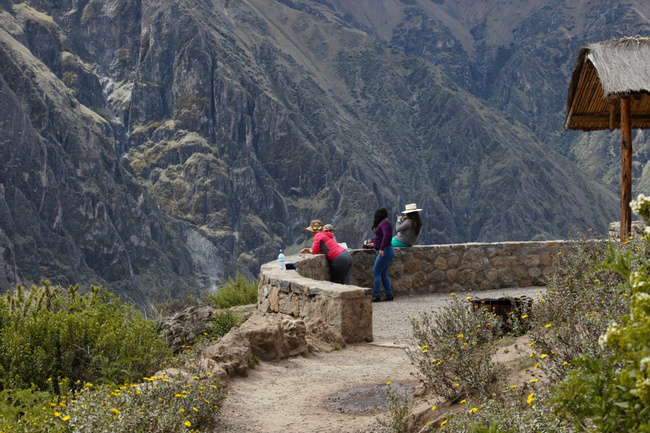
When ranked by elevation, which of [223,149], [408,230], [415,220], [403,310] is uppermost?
[223,149]

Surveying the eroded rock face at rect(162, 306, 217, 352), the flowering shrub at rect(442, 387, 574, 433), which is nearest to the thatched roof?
the eroded rock face at rect(162, 306, 217, 352)

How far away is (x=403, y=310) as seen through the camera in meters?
11.4

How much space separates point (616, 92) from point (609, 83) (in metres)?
0.21

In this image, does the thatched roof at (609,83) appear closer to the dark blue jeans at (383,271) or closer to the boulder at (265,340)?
the dark blue jeans at (383,271)

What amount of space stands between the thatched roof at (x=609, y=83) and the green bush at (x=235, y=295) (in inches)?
243

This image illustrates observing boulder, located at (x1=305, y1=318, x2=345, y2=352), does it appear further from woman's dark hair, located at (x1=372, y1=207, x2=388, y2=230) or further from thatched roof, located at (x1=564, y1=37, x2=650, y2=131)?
thatched roof, located at (x1=564, y1=37, x2=650, y2=131)

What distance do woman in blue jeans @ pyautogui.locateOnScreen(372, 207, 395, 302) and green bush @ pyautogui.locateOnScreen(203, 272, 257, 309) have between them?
8.09ft

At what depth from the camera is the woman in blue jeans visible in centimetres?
1198

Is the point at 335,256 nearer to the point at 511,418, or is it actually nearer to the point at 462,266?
the point at 462,266

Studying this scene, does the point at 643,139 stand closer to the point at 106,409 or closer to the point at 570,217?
the point at 570,217

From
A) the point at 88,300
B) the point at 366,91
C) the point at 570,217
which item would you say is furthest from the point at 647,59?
the point at 366,91

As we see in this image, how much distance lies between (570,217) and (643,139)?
75.4ft

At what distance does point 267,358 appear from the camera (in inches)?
292

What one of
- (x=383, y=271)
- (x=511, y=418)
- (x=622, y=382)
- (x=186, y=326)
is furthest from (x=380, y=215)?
(x=622, y=382)
